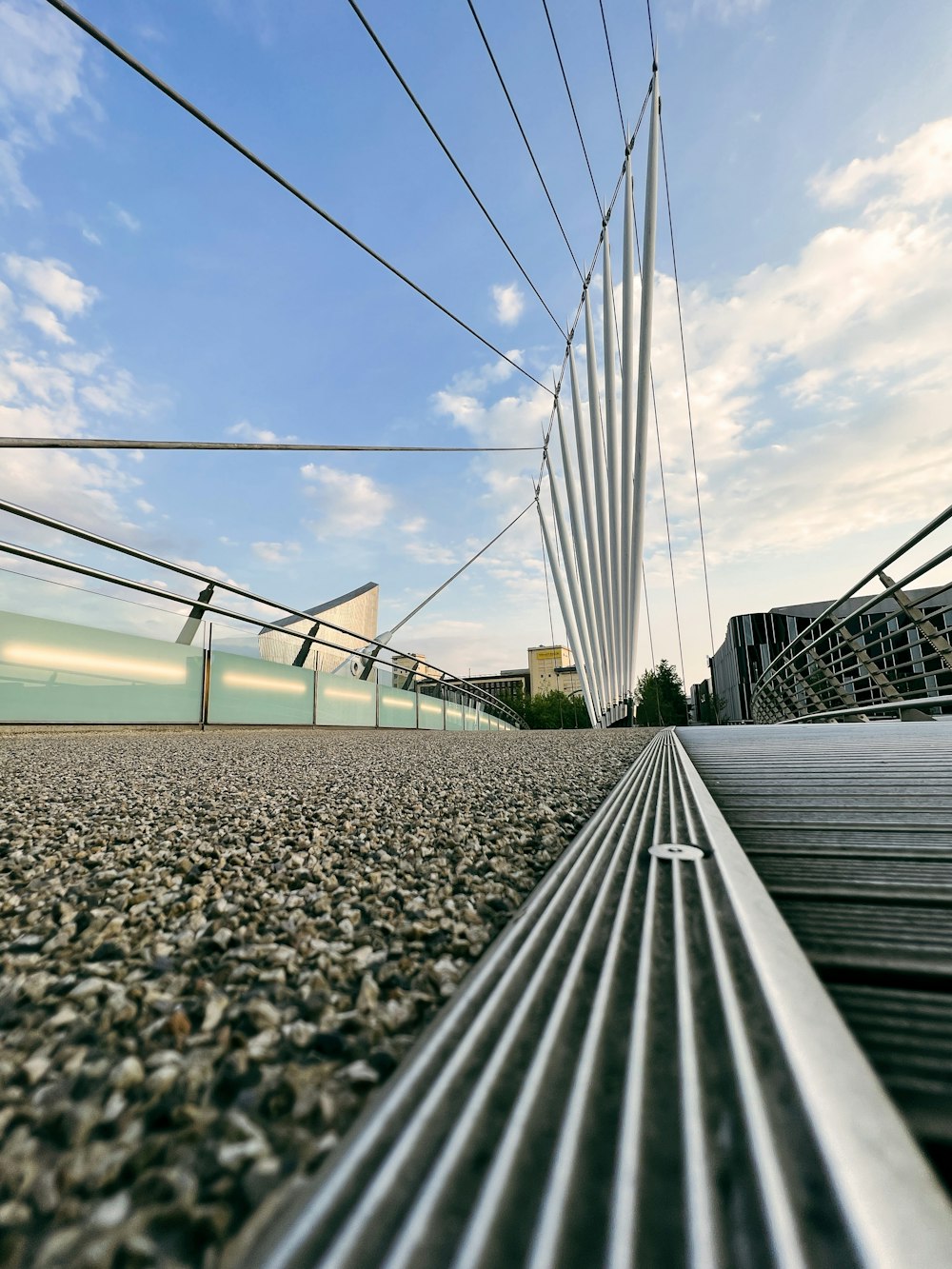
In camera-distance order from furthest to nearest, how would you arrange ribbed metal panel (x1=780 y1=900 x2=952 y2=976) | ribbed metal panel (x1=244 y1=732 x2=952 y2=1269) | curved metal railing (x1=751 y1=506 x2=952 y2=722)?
curved metal railing (x1=751 y1=506 x2=952 y2=722)
ribbed metal panel (x1=780 y1=900 x2=952 y2=976)
ribbed metal panel (x1=244 y1=732 x2=952 y2=1269)

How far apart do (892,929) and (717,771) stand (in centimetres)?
181

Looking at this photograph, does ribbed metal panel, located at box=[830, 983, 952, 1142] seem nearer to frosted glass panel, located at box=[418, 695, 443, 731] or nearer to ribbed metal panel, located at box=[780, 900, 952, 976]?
ribbed metal panel, located at box=[780, 900, 952, 976]

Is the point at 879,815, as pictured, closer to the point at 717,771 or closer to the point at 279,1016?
the point at 717,771

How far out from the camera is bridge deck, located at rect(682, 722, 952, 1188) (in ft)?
2.03

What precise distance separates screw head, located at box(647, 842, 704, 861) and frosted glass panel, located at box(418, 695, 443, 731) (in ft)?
42.8

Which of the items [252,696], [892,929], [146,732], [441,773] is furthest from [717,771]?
[252,696]

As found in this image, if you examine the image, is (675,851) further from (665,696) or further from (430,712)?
(665,696)

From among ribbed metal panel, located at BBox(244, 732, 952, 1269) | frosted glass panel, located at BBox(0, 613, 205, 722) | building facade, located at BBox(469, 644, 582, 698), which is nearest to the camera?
ribbed metal panel, located at BBox(244, 732, 952, 1269)

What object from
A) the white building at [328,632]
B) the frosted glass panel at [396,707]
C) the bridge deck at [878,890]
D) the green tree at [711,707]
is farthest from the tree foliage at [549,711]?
the bridge deck at [878,890]

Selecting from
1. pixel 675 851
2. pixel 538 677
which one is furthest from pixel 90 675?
pixel 538 677

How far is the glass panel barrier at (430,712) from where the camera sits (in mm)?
14547

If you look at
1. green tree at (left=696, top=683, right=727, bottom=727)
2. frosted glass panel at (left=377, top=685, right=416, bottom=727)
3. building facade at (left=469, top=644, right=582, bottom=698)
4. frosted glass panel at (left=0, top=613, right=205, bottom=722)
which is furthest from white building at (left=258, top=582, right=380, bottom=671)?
building facade at (left=469, top=644, right=582, bottom=698)

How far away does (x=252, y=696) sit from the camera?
8727mm

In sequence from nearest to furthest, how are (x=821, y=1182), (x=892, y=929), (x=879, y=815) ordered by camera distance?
(x=821, y=1182) → (x=892, y=929) → (x=879, y=815)
